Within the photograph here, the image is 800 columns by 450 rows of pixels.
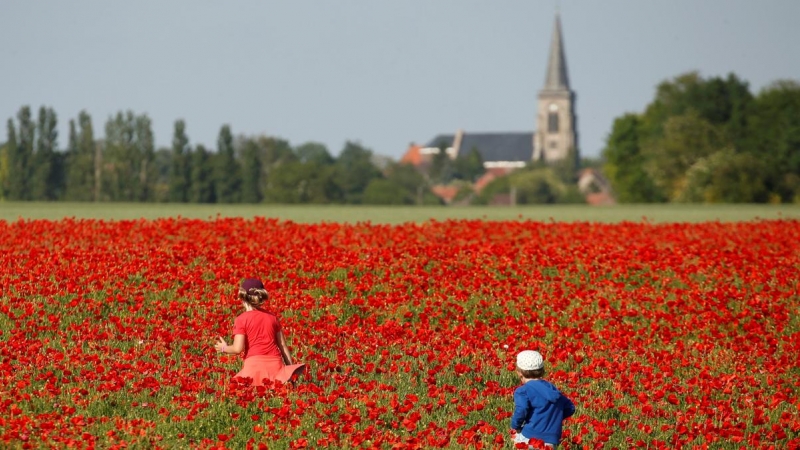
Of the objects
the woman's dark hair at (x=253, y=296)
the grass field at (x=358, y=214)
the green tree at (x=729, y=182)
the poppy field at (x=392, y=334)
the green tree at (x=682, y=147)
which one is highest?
the green tree at (x=682, y=147)

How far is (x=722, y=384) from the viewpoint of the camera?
15.4 meters

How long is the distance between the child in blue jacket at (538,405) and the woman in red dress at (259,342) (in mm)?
3167

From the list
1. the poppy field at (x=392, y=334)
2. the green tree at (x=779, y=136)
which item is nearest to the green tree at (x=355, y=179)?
the green tree at (x=779, y=136)

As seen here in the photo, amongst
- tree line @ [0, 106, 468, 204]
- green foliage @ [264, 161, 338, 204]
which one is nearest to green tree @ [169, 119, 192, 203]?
tree line @ [0, 106, 468, 204]

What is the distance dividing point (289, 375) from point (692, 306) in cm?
1137

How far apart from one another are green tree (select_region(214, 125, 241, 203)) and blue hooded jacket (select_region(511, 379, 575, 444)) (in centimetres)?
10497

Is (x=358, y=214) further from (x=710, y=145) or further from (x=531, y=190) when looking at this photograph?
(x=531, y=190)

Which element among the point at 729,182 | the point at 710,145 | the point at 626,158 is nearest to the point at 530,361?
the point at 729,182

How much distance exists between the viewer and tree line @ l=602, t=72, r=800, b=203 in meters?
88.1

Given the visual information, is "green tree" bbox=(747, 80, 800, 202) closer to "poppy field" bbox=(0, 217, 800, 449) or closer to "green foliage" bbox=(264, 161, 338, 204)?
"green foliage" bbox=(264, 161, 338, 204)

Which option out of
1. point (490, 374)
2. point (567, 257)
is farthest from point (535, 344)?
point (567, 257)

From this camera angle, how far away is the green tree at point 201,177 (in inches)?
4345

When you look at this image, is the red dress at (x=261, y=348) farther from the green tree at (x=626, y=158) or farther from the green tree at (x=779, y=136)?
the green tree at (x=626, y=158)

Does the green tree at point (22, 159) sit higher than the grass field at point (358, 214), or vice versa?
the green tree at point (22, 159)
